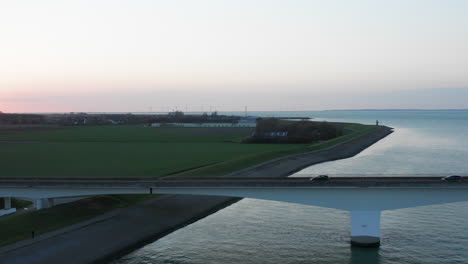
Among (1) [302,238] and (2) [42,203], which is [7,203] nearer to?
→ (2) [42,203]

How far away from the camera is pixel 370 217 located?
96.0ft

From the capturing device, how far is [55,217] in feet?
107

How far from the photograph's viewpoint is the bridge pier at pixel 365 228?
28.9m

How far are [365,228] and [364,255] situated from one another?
196 cm

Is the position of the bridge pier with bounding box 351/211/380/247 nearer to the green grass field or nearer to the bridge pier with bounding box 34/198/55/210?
the bridge pier with bounding box 34/198/55/210

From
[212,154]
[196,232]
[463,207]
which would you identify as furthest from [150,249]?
[212,154]

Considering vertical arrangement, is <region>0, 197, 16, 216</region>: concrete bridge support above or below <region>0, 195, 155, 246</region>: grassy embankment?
above

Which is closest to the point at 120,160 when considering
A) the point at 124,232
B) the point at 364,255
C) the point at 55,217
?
the point at 55,217

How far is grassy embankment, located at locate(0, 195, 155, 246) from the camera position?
29.5 metres

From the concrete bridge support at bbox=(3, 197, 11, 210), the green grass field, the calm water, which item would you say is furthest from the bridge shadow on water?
the green grass field

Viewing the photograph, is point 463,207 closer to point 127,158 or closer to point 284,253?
point 284,253

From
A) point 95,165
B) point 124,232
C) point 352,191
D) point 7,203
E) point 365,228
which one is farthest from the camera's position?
point 95,165

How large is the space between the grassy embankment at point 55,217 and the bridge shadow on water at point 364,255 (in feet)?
58.4

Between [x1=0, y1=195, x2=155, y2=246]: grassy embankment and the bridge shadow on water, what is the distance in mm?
17796
